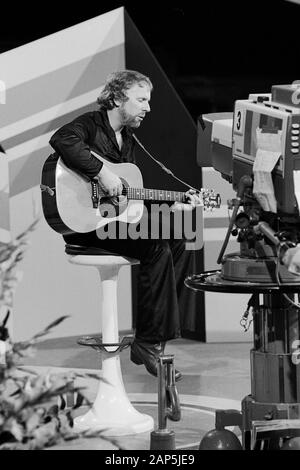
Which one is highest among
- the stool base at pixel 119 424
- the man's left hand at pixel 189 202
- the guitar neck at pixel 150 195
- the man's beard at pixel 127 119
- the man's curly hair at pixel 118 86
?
the man's curly hair at pixel 118 86

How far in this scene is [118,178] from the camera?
4551 millimetres

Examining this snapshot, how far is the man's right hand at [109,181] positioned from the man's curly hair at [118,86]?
37cm

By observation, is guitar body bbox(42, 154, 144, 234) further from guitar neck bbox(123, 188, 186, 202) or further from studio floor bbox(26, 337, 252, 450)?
studio floor bbox(26, 337, 252, 450)

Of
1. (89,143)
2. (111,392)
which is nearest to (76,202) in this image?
(89,143)

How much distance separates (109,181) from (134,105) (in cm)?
41

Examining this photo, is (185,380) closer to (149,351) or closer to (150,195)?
(149,351)

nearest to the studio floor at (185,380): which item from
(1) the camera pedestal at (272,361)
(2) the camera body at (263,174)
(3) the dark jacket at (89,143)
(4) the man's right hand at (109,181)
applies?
(1) the camera pedestal at (272,361)

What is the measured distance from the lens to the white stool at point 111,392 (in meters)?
4.52

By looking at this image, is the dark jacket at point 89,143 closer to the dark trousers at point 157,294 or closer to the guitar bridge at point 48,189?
the guitar bridge at point 48,189

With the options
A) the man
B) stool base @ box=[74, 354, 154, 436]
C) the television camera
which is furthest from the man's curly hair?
stool base @ box=[74, 354, 154, 436]

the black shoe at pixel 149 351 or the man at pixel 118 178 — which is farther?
the black shoe at pixel 149 351

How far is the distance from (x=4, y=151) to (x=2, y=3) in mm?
920

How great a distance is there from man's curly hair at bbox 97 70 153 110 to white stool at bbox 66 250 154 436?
74 centimetres

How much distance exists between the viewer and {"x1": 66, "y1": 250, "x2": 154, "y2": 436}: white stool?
452cm
